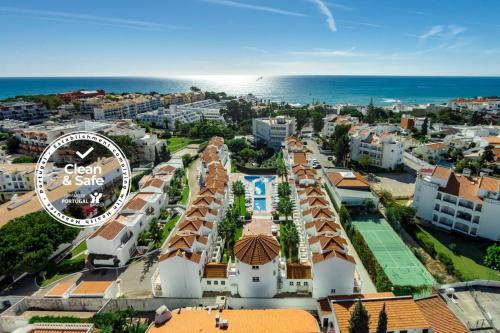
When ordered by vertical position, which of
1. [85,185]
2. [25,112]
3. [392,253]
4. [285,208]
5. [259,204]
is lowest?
[392,253]

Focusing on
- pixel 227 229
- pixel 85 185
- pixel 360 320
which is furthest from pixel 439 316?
→ pixel 85 185

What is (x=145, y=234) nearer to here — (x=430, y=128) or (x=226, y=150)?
(x=226, y=150)

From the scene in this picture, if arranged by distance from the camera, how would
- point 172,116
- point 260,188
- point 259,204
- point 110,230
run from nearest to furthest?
point 110,230, point 259,204, point 260,188, point 172,116

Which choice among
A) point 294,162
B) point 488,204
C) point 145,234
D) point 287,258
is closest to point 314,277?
point 287,258

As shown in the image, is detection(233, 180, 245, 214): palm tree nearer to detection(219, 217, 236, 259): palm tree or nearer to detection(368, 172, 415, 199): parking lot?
detection(219, 217, 236, 259): palm tree

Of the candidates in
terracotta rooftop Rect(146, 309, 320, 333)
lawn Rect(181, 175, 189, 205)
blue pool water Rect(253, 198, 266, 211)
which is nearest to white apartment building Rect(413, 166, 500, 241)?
blue pool water Rect(253, 198, 266, 211)

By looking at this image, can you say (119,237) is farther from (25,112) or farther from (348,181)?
(25,112)
